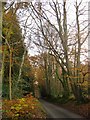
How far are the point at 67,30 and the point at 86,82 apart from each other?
14.1 feet

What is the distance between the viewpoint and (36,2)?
17.3 meters

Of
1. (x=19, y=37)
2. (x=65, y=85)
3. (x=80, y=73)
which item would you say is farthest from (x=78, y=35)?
(x=65, y=85)

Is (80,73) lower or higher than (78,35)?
lower

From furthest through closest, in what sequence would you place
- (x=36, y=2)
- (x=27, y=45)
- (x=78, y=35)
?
1. (x=27, y=45)
2. (x=78, y=35)
3. (x=36, y=2)

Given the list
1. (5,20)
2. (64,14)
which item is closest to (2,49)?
(5,20)

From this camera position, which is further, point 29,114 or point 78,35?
point 78,35

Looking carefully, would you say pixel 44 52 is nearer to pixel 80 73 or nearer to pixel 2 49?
pixel 80 73

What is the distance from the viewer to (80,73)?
19172 millimetres

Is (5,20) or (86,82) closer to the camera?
(5,20)

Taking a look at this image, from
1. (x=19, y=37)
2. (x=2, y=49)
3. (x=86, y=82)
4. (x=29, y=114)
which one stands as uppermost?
(x=19, y=37)

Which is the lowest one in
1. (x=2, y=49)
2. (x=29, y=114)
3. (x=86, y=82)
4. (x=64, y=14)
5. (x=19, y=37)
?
(x=29, y=114)

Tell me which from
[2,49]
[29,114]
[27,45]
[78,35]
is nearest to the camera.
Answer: [29,114]

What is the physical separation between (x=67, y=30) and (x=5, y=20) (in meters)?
6.03

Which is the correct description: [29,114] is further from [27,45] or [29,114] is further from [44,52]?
[44,52]
